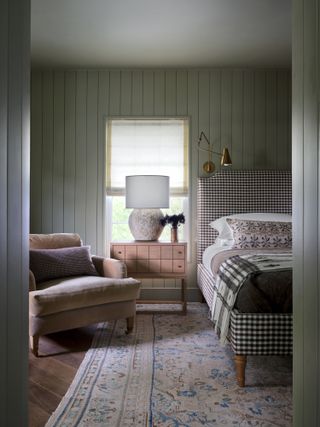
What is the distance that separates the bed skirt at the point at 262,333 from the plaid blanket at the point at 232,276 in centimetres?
13

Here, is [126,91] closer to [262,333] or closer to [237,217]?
[237,217]

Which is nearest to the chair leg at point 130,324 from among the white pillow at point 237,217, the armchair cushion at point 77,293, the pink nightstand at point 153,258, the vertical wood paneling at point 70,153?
the armchair cushion at point 77,293

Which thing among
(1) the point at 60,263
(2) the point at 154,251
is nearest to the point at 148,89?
(2) the point at 154,251

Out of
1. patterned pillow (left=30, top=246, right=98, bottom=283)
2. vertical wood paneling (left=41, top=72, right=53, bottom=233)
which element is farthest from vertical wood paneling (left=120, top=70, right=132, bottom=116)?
patterned pillow (left=30, top=246, right=98, bottom=283)

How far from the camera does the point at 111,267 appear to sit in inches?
141

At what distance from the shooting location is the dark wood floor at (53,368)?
81.7 inches

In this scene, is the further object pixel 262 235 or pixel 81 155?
pixel 81 155

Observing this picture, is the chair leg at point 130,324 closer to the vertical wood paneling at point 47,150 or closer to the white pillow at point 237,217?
the white pillow at point 237,217

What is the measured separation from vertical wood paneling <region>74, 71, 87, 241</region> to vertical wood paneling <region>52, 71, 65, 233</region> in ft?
0.56

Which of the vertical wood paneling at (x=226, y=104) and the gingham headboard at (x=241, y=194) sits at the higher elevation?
the vertical wood paneling at (x=226, y=104)

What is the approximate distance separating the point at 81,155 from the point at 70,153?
0.13 m

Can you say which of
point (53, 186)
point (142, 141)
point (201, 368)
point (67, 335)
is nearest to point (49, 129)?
point (53, 186)

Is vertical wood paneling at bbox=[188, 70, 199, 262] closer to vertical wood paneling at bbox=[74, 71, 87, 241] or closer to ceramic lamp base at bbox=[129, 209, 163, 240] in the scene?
ceramic lamp base at bbox=[129, 209, 163, 240]

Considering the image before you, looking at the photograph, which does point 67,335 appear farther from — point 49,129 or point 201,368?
point 49,129
